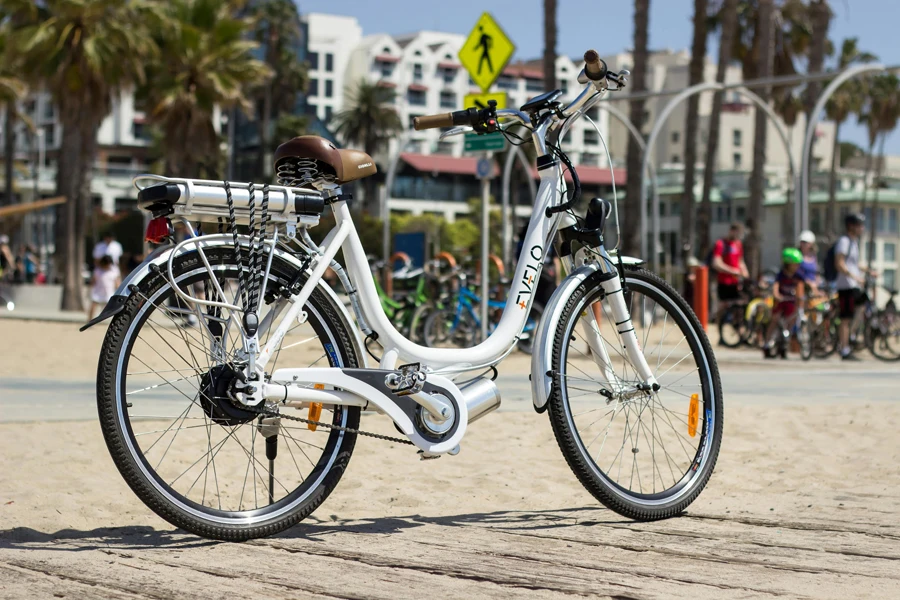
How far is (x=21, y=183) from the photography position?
89.8 metres

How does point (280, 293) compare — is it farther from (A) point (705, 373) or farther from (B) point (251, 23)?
(B) point (251, 23)

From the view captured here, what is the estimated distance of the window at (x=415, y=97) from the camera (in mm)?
109250

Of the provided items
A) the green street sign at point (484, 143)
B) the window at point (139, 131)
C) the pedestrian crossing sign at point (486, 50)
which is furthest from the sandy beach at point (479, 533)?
the window at point (139, 131)

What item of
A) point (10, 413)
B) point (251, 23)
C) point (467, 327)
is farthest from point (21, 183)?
point (10, 413)

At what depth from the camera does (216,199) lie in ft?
13.9

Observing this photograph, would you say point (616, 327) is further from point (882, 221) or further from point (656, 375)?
point (882, 221)

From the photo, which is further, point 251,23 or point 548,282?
point 251,23

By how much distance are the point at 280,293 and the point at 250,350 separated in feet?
0.80

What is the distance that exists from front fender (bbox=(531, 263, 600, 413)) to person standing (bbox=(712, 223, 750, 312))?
14270mm

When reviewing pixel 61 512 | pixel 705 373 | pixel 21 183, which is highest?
pixel 21 183

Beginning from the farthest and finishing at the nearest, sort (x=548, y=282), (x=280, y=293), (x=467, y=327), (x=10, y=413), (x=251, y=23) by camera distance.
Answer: (x=251, y=23) < (x=467, y=327) < (x=548, y=282) < (x=10, y=413) < (x=280, y=293)

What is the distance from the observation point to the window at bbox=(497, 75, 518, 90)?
356 feet

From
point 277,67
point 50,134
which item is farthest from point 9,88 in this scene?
point 50,134

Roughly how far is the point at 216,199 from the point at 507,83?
353 feet
